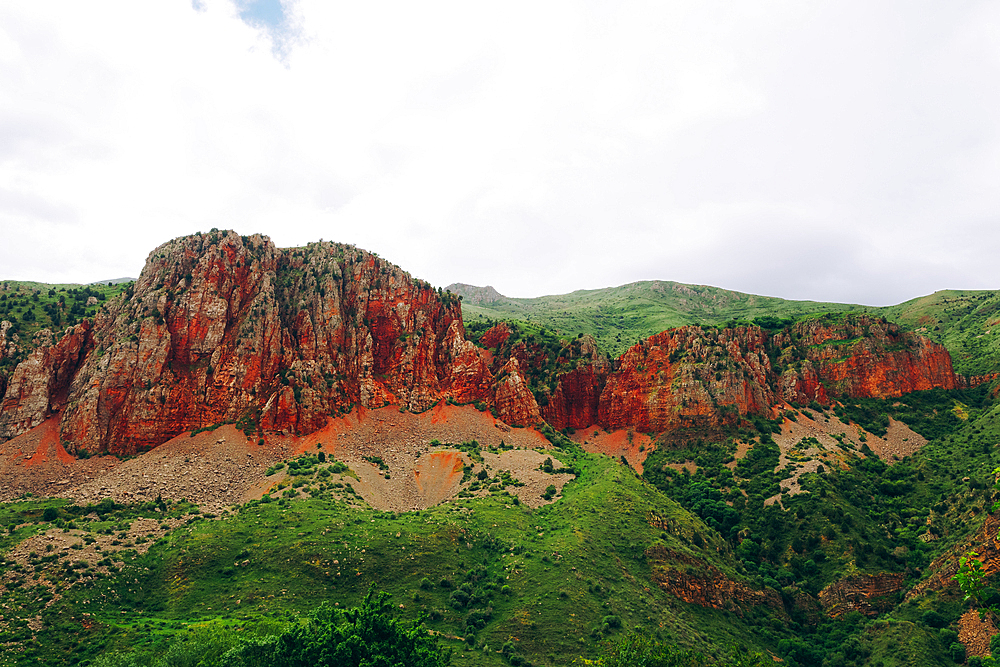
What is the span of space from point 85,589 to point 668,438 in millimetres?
108007

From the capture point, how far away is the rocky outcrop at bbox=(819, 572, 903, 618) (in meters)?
64.2

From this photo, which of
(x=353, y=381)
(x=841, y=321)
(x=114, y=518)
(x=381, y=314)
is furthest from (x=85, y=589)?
(x=841, y=321)

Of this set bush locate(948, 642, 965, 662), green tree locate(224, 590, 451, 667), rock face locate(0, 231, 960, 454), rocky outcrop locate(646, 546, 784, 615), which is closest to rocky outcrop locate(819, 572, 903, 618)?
rocky outcrop locate(646, 546, 784, 615)

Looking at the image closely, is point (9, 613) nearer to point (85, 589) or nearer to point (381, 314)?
point (85, 589)

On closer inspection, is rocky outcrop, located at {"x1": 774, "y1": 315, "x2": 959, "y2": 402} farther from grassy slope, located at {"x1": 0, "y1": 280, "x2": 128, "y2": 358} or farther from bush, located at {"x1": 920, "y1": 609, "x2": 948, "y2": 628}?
grassy slope, located at {"x1": 0, "y1": 280, "x2": 128, "y2": 358}

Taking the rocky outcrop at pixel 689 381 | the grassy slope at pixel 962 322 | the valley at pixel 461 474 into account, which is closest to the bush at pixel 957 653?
the valley at pixel 461 474

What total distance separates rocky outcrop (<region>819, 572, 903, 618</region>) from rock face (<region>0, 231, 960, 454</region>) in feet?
151

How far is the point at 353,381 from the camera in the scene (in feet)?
346

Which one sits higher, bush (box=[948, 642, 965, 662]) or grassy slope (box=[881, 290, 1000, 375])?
grassy slope (box=[881, 290, 1000, 375])

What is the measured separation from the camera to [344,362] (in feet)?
348

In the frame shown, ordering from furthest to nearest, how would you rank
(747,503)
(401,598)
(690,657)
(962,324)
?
(962,324) < (747,503) < (401,598) < (690,657)

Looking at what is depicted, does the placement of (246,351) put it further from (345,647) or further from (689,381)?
(689,381)

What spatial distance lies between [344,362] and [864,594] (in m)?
99.9

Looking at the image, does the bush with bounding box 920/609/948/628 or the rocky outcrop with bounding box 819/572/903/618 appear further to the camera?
the rocky outcrop with bounding box 819/572/903/618
